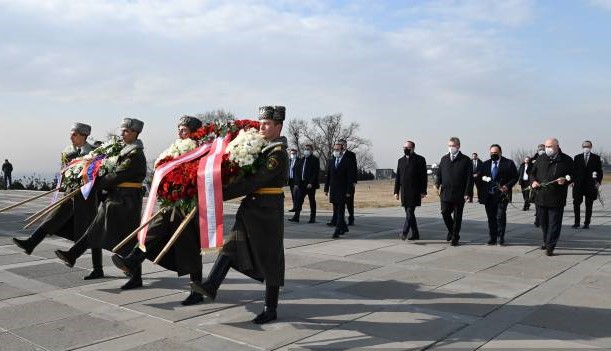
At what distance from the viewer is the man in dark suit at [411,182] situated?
10.5 metres

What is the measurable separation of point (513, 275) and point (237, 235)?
4.06m

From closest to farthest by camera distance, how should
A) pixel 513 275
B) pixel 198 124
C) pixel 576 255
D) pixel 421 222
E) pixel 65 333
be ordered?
pixel 65 333
pixel 198 124
pixel 513 275
pixel 576 255
pixel 421 222

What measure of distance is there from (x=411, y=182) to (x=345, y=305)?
17.8 feet

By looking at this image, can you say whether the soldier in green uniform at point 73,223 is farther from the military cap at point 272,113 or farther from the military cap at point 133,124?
the military cap at point 272,113

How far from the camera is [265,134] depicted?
5.14 metres

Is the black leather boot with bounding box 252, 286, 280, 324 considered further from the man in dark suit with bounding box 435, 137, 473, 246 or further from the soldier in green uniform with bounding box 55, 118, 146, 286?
the man in dark suit with bounding box 435, 137, 473, 246

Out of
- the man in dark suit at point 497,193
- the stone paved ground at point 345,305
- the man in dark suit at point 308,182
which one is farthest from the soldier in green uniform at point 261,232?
the man in dark suit at point 308,182

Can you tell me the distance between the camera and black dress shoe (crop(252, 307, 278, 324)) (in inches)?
195

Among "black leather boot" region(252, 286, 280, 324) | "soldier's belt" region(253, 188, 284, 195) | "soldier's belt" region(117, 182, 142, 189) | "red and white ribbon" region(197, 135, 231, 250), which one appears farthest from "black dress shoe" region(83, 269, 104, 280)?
"soldier's belt" region(253, 188, 284, 195)

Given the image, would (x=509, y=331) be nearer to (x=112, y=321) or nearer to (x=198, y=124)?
(x=112, y=321)

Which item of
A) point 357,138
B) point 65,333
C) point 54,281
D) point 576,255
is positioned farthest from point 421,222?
point 357,138

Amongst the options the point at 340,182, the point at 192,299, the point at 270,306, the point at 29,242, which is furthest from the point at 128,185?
the point at 340,182

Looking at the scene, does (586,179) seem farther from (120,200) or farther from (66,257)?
(66,257)

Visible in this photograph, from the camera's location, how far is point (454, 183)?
9.86m
